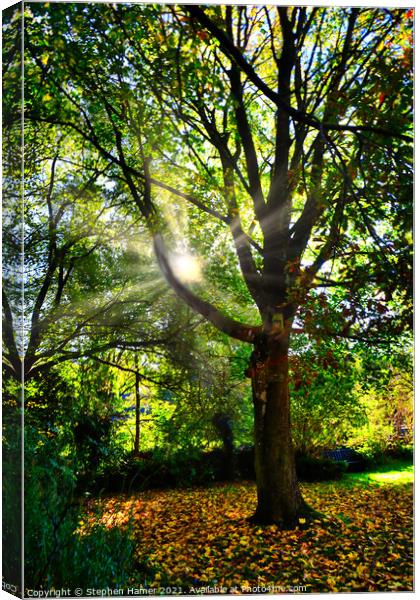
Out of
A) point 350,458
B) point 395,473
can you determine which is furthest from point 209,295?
point 395,473

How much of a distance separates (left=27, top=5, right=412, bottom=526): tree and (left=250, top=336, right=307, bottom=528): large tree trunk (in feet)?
0.03

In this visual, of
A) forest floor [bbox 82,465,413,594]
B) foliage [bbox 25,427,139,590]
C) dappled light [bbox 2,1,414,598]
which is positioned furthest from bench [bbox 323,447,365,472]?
foliage [bbox 25,427,139,590]

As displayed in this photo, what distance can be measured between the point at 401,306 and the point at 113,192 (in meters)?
2.46

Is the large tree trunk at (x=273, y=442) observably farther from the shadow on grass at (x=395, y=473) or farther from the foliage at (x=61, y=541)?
the foliage at (x=61, y=541)

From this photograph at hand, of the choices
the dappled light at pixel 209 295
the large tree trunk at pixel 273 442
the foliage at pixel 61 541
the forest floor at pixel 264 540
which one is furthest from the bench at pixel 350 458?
the foliage at pixel 61 541

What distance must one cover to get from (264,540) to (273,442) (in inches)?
30.8

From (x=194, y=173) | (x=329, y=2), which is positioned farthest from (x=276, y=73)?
(x=194, y=173)

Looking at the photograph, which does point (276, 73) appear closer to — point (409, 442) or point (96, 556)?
point (409, 442)

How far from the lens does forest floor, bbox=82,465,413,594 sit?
3477 mm

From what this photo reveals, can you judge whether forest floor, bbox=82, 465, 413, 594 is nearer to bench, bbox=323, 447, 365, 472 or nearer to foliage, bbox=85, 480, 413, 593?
foliage, bbox=85, 480, 413, 593

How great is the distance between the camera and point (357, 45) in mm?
3982

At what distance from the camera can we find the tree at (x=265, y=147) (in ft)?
12.0

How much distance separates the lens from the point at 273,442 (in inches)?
165

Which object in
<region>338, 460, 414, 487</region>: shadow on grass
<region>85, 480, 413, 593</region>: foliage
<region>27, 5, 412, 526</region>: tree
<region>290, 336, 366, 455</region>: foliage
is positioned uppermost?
<region>27, 5, 412, 526</region>: tree
